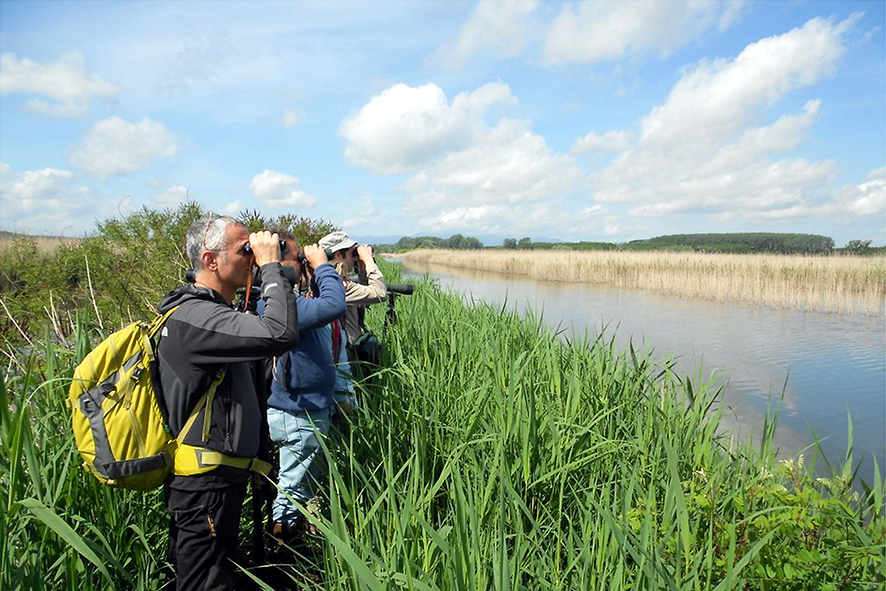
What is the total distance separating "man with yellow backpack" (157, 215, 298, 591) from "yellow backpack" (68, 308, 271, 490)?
19 millimetres

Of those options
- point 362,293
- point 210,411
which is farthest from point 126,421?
point 362,293

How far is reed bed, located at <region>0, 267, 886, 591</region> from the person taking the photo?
1.59 metres

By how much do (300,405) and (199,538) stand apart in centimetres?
79

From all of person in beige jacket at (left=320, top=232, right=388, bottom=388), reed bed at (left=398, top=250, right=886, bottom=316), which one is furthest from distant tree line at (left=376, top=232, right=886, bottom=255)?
person in beige jacket at (left=320, top=232, right=388, bottom=388)

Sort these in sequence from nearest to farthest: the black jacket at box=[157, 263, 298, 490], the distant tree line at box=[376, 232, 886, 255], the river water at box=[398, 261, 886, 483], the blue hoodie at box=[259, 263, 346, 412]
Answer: the black jacket at box=[157, 263, 298, 490] < the blue hoodie at box=[259, 263, 346, 412] < the river water at box=[398, 261, 886, 483] < the distant tree line at box=[376, 232, 886, 255]

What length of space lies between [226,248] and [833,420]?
6.34m

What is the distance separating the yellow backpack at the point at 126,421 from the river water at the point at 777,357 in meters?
2.70

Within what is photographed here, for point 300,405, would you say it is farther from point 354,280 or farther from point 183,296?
point 354,280

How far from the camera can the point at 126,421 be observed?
1.64 metres

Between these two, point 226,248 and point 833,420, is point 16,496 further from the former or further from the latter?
point 833,420

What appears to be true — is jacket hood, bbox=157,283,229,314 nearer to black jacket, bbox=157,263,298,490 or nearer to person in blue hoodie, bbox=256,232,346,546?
black jacket, bbox=157,263,298,490

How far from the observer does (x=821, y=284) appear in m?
15.7

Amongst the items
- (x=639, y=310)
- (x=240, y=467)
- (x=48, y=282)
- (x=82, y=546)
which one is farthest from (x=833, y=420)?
(x=48, y=282)

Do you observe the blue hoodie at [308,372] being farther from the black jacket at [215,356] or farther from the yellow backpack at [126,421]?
the yellow backpack at [126,421]
